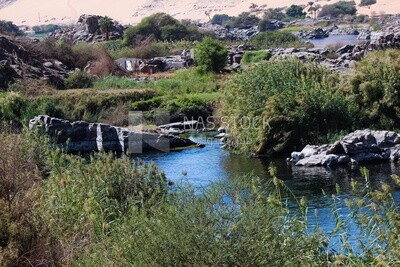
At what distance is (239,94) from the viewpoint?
30.7 m

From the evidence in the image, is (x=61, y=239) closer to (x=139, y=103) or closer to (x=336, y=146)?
(x=336, y=146)

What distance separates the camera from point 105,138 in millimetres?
32562

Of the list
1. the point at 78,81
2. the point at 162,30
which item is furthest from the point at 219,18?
the point at 78,81

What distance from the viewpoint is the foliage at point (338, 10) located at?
142125 mm

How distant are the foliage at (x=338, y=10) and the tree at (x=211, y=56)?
3653 inches

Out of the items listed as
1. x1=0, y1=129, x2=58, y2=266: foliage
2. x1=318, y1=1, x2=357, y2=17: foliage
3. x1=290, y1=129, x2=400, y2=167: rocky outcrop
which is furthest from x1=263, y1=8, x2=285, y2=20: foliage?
x1=0, y1=129, x2=58, y2=266: foliage

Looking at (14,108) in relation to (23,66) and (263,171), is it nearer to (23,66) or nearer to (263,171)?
(23,66)

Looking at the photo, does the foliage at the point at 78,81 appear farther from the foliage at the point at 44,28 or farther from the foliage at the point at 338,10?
the foliage at the point at 44,28

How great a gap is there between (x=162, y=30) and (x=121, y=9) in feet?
316

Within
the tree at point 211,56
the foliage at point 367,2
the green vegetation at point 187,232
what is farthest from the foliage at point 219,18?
the green vegetation at point 187,232

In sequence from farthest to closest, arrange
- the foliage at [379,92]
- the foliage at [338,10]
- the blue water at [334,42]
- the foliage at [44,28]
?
the foliage at [44,28], the foliage at [338,10], the blue water at [334,42], the foliage at [379,92]

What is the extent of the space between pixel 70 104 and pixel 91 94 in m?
1.49

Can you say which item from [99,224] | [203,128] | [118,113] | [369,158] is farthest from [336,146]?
[99,224]

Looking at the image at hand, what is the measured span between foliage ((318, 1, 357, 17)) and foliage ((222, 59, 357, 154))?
112m
